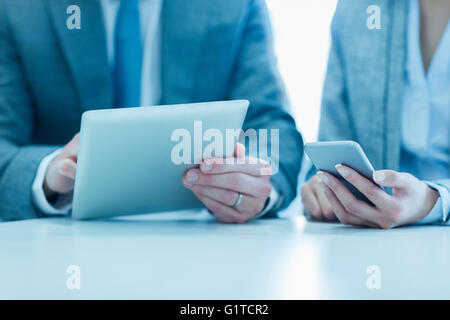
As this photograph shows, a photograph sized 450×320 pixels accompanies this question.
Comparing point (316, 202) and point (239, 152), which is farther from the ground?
point (239, 152)

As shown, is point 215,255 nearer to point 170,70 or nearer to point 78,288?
point 78,288

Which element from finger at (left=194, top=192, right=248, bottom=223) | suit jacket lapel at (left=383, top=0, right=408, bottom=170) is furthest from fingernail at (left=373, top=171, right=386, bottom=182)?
suit jacket lapel at (left=383, top=0, right=408, bottom=170)

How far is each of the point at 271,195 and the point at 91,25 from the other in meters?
0.50

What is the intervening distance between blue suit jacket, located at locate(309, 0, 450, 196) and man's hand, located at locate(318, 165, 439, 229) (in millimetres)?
257

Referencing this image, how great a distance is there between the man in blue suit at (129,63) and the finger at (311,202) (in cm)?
2

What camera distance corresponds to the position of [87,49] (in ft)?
3.20

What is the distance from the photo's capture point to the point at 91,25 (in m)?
0.99

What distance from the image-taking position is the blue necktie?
3.33 ft

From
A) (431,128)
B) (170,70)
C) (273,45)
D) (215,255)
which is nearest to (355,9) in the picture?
(273,45)

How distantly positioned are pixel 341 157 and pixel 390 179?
76 mm

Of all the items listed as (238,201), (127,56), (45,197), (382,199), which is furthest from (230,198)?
(127,56)

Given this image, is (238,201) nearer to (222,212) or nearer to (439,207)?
(222,212)

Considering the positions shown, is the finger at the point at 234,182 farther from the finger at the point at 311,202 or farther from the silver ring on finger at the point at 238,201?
the finger at the point at 311,202

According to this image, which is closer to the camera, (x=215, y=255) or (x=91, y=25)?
(x=215, y=255)
